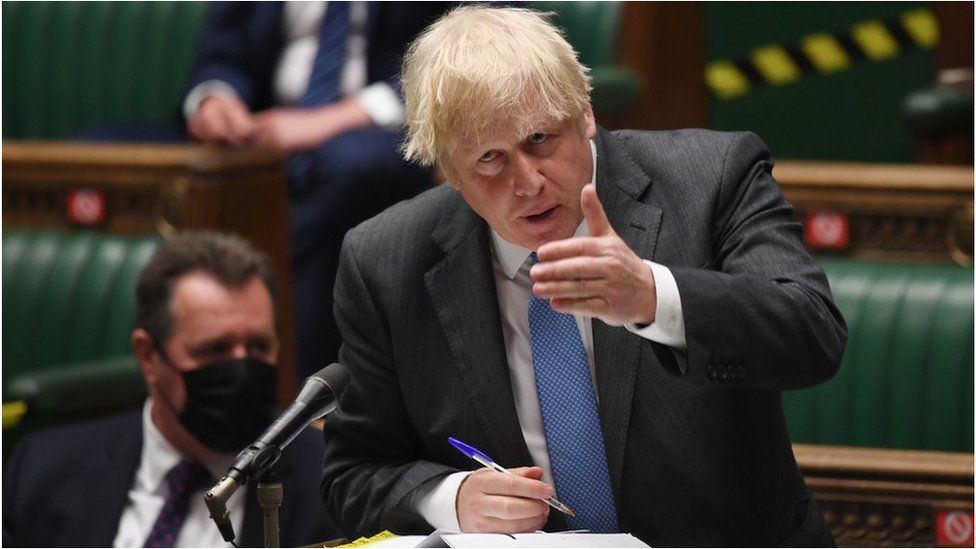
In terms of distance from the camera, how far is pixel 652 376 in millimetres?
1541

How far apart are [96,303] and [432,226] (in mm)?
1730

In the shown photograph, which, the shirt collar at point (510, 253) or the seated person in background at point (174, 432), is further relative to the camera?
the seated person in background at point (174, 432)

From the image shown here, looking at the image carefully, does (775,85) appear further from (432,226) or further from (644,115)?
(432,226)

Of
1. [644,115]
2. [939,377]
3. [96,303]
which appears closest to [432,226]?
[939,377]

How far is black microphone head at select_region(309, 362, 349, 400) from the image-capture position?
1.48 m

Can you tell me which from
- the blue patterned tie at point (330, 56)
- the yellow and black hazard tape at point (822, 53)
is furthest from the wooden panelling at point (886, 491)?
the yellow and black hazard tape at point (822, 53)

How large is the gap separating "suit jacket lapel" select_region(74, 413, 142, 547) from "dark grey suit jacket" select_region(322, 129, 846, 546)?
0.84m

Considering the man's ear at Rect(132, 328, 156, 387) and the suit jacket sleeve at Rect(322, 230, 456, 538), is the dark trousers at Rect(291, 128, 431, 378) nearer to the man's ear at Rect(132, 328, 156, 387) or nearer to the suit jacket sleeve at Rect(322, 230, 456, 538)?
the man's ear at Rect(132, 328, 156, 387)

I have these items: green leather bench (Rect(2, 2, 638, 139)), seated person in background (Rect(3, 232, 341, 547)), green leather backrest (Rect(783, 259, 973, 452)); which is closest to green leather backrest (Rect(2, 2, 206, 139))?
green leather bench (Rect(2, 2, 638, 139))

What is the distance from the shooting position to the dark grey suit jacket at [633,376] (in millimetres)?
1538

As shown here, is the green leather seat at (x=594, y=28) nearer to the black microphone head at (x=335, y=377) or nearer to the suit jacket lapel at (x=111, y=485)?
the suit jacket lapel at (x=111, y=485)

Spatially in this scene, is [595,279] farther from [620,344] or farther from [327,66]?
[327,66]

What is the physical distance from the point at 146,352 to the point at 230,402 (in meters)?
0.26

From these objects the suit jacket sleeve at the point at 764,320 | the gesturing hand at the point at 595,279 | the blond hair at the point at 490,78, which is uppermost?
the blond hair at the point at 490,78
